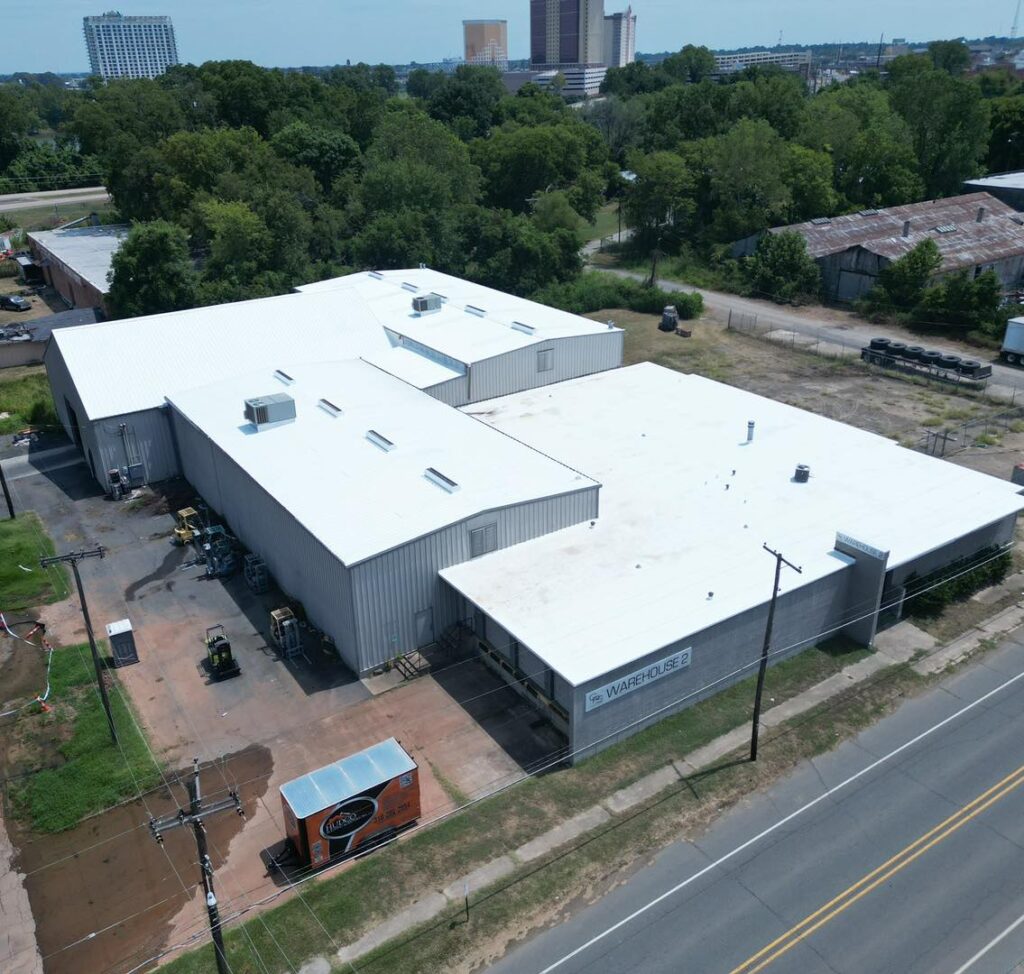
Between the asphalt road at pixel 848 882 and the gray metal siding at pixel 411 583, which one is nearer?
the asphalt road at pixel 848 882

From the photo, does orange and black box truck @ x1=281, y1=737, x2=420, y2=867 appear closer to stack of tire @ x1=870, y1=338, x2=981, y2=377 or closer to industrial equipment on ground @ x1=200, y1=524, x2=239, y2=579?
industrial equipment on ground @ x1=200, y1=524, x2=239, y2=579

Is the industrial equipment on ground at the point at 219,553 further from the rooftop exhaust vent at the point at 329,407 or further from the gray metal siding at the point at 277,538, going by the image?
the rooftop exhaust vent at the point at 329,407

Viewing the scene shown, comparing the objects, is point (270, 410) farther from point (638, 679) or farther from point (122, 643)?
point (638, 679)

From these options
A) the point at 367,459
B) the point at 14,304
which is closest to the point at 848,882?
the point at 367,459

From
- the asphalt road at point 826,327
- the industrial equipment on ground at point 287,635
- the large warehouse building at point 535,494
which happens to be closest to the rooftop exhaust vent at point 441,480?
the large warehouse building at point 535,494

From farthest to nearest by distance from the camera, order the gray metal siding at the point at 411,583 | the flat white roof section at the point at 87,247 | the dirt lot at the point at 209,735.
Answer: the flat white roof section at the point at 87,247, the gray metal siding at the point at 411,583, the dirt lot at the point at 209,735

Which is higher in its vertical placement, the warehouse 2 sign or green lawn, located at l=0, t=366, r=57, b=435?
the warehouse 2 sign

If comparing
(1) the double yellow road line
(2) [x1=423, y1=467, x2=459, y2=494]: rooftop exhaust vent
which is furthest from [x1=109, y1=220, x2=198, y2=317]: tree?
(1) the double yellow road line
